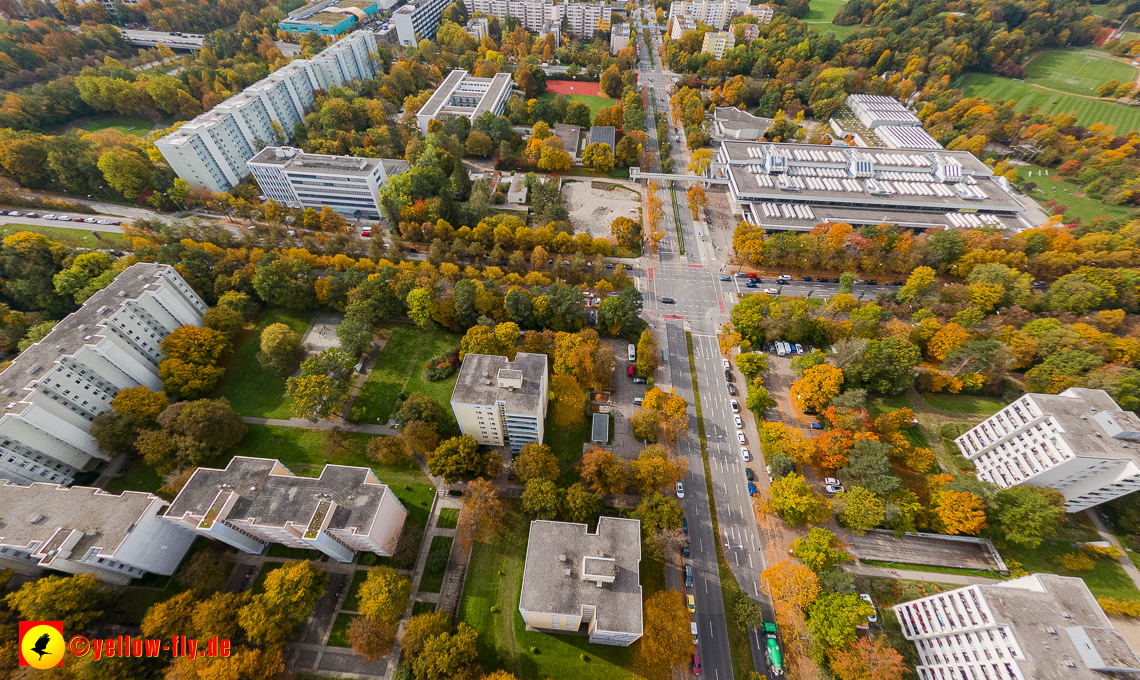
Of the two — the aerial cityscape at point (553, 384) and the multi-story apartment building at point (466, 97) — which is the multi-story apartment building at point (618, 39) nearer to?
the aerial cityscape at point (553, 384)

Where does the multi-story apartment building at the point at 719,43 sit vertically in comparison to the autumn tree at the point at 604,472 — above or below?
above

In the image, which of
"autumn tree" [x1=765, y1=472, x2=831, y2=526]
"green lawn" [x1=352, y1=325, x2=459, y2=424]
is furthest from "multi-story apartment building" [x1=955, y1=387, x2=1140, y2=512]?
"green lawn" [x1=352, y1=325, x2=459, y2=424]

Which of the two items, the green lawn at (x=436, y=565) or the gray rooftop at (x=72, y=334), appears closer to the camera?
the green lawn at (x=436, y=565)

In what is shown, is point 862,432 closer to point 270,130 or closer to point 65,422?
point 65,422

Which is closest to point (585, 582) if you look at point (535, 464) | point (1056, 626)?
point (535, 464)

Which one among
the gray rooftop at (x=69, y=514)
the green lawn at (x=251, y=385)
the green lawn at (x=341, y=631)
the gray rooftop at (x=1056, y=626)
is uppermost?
the gray rooftop at (x=1056, y=626)

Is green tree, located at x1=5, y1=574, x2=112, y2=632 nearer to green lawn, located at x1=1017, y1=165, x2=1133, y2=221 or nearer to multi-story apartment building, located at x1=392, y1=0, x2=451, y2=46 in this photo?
multi-story apartment building, located at x1=392, y1=0, x2=451, y2=46

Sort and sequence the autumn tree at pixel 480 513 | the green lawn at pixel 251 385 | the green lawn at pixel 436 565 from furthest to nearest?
the green lawn at pixel 251 385
the autumn tree at pixel 480 513
the green lawn at pixel 436 565

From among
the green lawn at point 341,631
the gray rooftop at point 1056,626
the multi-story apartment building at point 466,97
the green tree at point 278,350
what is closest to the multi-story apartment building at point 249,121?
the multi-story apartment building at point 466,97
